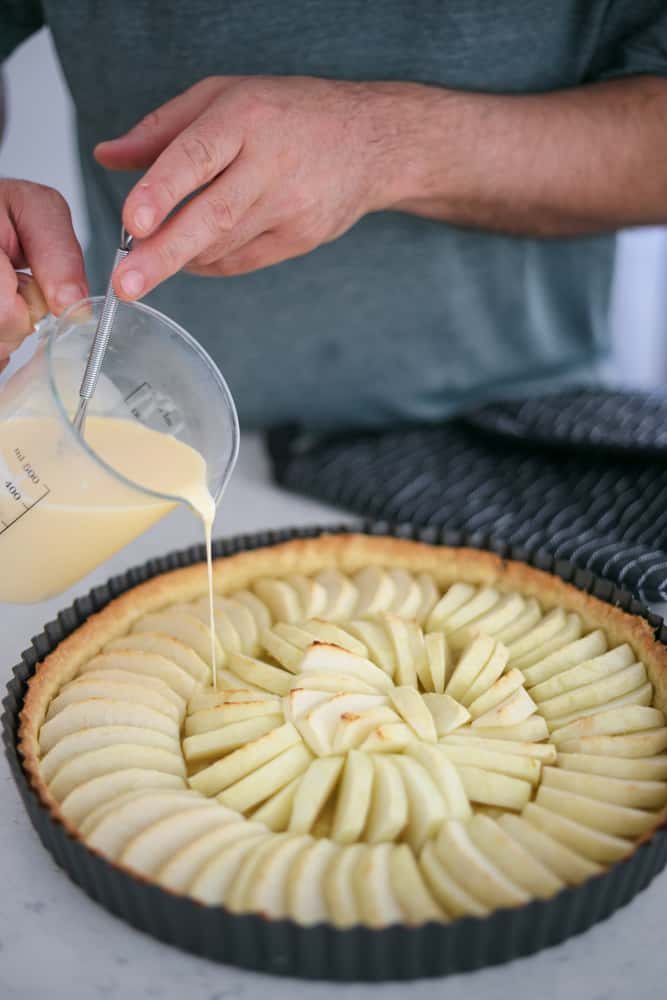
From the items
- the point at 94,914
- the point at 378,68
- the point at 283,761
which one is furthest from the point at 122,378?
the point at 378,68

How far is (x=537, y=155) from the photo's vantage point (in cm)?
231

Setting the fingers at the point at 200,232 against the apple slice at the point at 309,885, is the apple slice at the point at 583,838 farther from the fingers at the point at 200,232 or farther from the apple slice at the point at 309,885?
the fingers at the point at 200,232

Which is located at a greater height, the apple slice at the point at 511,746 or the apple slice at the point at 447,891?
the apple slice at the point at 447,891

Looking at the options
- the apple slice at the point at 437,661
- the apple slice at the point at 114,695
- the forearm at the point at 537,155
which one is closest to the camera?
the apple slice at the point at 114,695

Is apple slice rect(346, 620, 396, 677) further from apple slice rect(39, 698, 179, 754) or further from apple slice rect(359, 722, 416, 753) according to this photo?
apple slice rect(39, 698, 179, 754)

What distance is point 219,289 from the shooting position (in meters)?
2.63

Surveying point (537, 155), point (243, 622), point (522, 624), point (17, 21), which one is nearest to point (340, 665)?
point (243, 622)

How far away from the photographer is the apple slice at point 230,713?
1.65m

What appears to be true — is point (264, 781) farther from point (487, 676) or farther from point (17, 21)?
point (17, 21)

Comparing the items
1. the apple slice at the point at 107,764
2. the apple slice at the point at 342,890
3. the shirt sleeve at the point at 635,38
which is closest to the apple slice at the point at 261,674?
the apple slice at the point at 107,764

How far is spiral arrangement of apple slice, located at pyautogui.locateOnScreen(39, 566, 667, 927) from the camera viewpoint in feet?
4.38

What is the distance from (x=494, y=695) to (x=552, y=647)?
0.68 feet

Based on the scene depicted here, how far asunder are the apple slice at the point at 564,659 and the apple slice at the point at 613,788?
29 centimetres

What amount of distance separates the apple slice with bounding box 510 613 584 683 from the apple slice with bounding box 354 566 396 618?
26 cm
